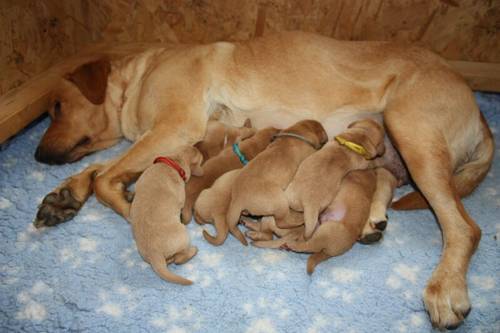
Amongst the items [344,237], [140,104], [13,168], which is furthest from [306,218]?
[13,168]

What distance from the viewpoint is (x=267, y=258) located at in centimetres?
236

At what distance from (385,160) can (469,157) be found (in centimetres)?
58

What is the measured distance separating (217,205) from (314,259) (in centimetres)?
61

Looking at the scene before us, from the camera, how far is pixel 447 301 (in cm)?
210

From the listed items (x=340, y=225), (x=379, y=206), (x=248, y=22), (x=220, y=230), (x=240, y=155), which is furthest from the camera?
(x=248, y=22)

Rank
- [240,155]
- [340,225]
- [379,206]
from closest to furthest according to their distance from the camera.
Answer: [340,225], [379,206], [240,155]

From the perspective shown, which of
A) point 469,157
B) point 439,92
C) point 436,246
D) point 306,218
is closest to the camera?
point 306,218

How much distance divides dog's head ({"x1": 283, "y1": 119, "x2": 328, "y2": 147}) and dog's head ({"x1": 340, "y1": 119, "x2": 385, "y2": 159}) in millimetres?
161

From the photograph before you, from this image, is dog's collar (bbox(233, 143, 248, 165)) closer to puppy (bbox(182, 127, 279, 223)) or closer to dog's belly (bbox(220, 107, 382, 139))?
puppy (bbox(182, 127, 279, 223))

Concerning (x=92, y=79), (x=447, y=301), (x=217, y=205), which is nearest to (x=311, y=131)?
(x=217, y=205)

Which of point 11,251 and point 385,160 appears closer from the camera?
point 11,251

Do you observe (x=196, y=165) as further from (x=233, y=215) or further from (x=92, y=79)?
(x=92, y=79)

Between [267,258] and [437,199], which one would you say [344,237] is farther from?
[437,199]

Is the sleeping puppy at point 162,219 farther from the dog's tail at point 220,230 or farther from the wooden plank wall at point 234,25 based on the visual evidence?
the wooden plank wall at point 234,25
